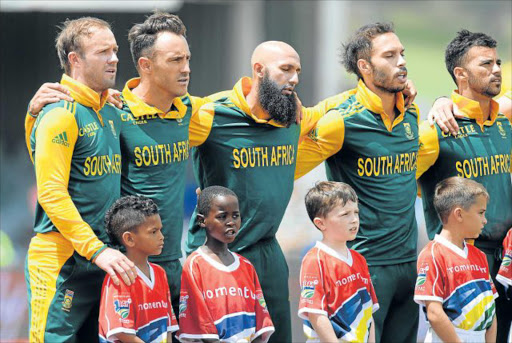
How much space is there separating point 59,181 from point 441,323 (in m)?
2.02

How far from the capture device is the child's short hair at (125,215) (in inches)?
197

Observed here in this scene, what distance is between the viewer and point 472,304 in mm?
5602

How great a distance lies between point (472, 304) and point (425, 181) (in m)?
0.95

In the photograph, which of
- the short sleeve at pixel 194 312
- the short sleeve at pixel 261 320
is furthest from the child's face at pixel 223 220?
the short sleeve at pixel 261 320

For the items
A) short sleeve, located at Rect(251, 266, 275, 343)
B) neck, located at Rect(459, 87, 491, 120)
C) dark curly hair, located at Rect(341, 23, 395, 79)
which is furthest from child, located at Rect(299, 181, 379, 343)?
neck, located at Rect(459, 87, 491, 120)

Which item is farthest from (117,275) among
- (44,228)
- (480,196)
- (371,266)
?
(480,196)

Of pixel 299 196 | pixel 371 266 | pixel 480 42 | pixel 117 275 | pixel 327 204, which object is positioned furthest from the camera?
pixel 299 196

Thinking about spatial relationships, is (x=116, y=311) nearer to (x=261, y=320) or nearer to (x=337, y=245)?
(x=261, y=320)

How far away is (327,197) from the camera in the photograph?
540 cm

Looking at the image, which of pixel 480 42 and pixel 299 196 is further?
pixel 299 196

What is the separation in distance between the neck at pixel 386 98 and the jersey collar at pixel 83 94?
1.60 meters

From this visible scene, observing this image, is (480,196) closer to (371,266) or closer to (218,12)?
(371,266)

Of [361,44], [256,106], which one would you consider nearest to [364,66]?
[361,44]

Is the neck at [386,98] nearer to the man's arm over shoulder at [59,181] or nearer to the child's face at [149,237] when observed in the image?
the child's face at [149,237]
